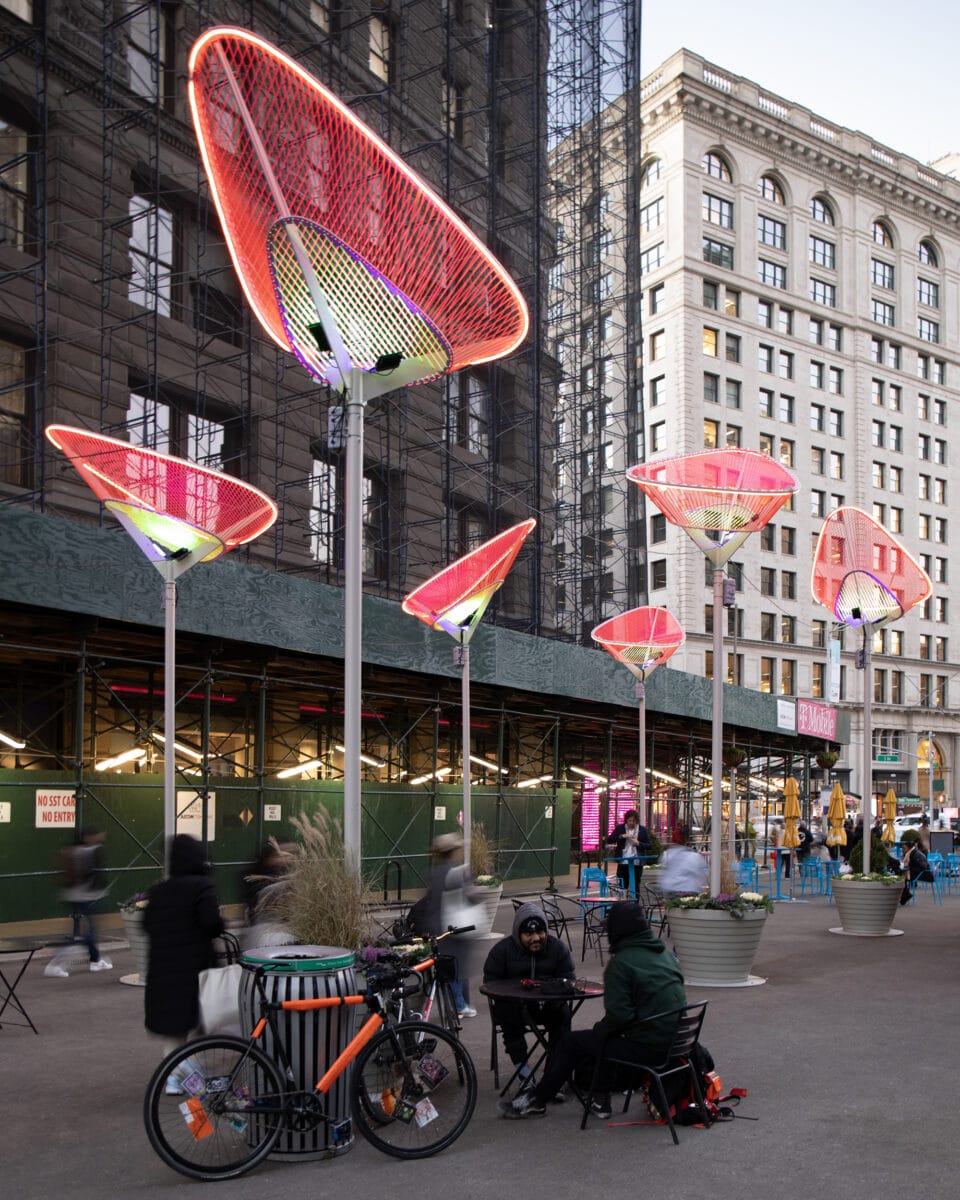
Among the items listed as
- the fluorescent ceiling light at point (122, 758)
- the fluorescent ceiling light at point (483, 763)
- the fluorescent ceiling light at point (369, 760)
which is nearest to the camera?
the fluorescent ceiling light at point (122, 758)

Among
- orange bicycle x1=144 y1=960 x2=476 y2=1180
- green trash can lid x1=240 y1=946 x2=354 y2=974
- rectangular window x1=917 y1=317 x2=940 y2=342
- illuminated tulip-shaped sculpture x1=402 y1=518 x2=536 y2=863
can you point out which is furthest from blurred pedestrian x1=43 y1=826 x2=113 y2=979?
rectangular window x1=917 y1=317 x2=940 y2=342

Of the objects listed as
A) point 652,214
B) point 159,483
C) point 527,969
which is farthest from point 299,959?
point 652,214

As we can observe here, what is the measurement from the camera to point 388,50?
121 feet

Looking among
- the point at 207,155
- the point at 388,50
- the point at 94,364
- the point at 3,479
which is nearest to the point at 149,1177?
the point at 207,155

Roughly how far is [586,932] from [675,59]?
2850 inches

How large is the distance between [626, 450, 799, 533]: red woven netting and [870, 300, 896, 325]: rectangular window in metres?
77.0

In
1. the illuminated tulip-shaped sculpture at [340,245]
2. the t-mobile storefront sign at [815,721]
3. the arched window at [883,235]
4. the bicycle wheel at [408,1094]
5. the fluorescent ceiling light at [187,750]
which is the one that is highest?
the arched window at [883,235]

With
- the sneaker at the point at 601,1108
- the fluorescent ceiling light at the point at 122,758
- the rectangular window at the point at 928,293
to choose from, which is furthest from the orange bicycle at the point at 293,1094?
the rectangular window at the point at 928,293

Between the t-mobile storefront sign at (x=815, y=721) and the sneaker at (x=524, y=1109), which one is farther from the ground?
the t-mobile storefront sign at (x=815, y=721)

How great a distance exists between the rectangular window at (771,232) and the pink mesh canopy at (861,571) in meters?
64.8

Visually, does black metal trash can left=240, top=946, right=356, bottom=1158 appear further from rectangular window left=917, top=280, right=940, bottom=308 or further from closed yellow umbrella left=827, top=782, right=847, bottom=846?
rectangular window left=917, top=280, right=940, bottom=308

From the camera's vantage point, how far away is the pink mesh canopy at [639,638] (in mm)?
28234

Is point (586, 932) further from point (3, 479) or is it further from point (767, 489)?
point (3, 479)

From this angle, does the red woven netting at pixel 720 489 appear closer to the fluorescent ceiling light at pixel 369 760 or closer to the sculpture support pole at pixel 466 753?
the sculpture support pole at pixel 466 753
